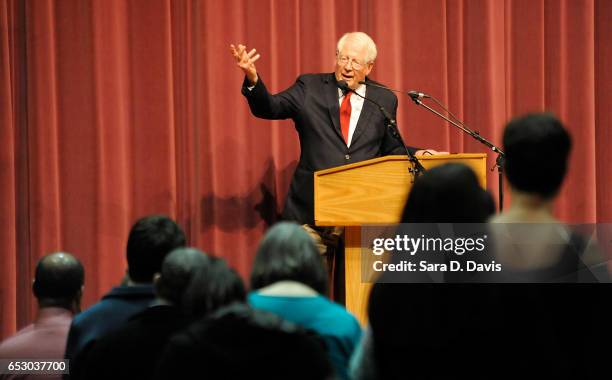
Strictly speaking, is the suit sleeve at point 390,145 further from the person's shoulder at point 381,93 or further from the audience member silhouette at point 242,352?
the audience member silhouette at point 242,352

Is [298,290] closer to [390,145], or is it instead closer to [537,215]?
[537,215]

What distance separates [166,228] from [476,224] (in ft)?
3.91

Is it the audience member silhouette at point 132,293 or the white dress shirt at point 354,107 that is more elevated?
the white dress shirt at point 354,107

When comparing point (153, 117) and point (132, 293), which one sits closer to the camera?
point (132, 293)

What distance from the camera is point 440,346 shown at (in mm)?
1528

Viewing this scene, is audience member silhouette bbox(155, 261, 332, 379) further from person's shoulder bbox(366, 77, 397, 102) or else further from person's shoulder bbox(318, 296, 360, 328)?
person's shoulder bbox(366, 77, 397, 102)

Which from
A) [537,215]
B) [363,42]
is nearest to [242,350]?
[537,215]

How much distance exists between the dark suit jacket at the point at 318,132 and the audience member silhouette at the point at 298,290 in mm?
2105

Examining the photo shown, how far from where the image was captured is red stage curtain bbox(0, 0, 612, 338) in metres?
4.84

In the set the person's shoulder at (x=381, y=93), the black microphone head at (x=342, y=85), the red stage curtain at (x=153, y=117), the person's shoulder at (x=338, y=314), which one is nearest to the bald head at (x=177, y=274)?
the person's shoulder at (x=338, y=314)

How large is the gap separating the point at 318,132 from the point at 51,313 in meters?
1.97

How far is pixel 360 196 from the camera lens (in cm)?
366

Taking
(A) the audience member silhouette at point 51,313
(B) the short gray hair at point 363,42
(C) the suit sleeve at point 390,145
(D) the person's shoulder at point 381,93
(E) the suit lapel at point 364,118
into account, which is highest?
(B) the short gray hair at point 363,42

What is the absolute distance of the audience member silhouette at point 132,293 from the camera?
2.33 meters
